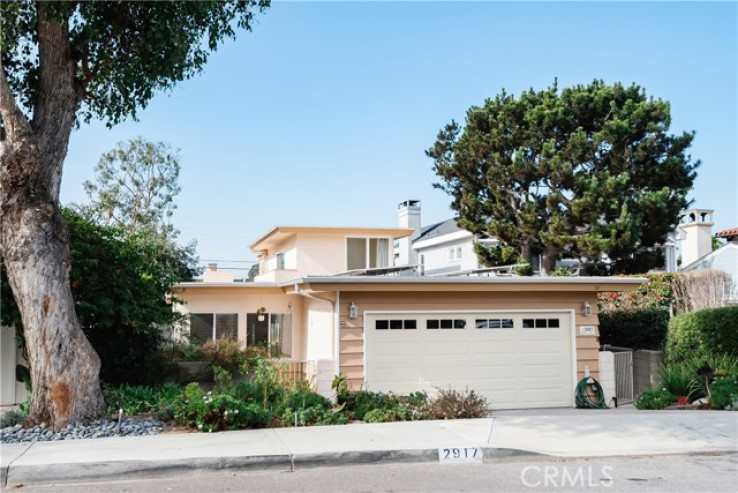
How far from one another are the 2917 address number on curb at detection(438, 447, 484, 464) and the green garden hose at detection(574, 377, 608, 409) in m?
7.01

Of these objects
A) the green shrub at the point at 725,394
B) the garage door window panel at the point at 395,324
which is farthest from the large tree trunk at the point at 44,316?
the green shrub at the point at 725,394

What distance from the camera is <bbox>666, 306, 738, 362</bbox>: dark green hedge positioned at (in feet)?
48.9

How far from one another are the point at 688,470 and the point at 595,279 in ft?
24.3

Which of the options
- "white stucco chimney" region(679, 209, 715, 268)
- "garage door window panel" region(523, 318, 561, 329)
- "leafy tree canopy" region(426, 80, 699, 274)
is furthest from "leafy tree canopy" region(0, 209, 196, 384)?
"white stucco chimney" region(679, 209, 715, 268)

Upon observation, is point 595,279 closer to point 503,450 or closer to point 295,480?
point 503,450

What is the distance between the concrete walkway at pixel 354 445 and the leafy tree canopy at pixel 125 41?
17.8ft

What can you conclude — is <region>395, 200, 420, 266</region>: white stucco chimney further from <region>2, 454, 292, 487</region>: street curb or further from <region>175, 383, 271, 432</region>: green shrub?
<region>2, 454, 292, 487</region>: street curb

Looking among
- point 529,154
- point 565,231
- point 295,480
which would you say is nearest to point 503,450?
point 295,480

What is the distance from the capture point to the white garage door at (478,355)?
1427cm

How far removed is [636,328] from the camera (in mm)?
17812

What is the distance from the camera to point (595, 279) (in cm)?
1504

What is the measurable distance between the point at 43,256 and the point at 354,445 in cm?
522

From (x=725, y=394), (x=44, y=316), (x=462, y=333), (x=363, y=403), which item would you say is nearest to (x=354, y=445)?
(x=363, y=403)

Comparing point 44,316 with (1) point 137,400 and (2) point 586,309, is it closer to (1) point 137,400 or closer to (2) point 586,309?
(1) point 137,400
